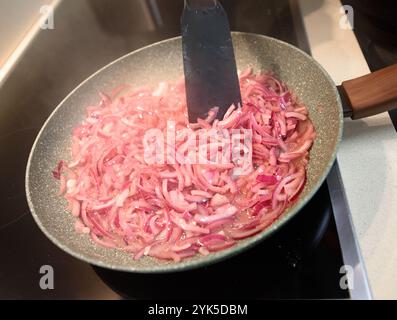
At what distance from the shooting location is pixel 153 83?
63.9 inches

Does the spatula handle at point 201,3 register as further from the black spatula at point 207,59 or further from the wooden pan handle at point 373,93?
the wooden pan handle at point 373,93

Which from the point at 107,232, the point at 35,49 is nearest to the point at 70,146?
the point at 107,232

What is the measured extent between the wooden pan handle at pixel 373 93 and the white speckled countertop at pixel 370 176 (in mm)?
111

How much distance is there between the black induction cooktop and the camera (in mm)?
997

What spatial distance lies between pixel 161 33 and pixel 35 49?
1.92 feet

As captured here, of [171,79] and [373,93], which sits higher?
[171,79]

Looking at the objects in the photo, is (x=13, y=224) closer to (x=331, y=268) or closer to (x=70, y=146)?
(x=70, y=146)

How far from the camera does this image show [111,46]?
1.92 metres

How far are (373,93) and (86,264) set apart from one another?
954 mm

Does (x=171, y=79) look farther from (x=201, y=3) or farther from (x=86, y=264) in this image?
(x=86, y=264)
